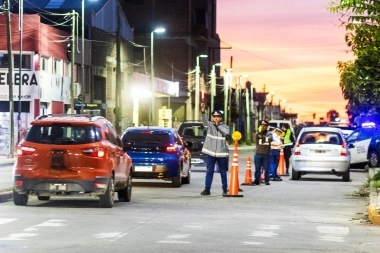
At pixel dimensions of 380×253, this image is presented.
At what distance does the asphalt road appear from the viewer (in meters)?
14.1

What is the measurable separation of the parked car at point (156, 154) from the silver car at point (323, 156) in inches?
250

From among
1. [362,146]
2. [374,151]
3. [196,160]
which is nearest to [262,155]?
[196,160]

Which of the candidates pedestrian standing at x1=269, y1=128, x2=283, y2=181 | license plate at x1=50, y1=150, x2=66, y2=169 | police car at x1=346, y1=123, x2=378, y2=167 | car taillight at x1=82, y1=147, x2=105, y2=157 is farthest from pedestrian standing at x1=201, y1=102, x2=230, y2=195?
police car at x1=346, y1=123, x2=378, y2=167

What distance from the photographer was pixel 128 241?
14.4 m

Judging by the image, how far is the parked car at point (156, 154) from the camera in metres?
28.7

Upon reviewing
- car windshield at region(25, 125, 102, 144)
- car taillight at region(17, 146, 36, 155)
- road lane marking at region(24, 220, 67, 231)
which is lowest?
road lane marking at region(24, 220, 67, 231)

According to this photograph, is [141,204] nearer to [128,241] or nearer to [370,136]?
[128,241]

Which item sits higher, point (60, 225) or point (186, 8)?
point (186, 8)

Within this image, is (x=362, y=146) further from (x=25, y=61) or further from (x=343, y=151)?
(x=25, y=61)

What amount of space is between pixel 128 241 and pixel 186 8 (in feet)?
348

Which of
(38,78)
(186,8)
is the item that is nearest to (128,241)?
(38,78)

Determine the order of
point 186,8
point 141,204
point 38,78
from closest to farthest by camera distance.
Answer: point 141,204 < point 38,78 < point 186,8

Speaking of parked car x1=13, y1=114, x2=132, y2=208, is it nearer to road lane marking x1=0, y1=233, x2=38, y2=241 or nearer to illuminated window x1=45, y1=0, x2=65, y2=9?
road lane marking x1=0, y1=233, x2=38, y2=241

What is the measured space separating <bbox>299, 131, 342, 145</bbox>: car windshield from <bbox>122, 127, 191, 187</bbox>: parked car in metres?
6.86
